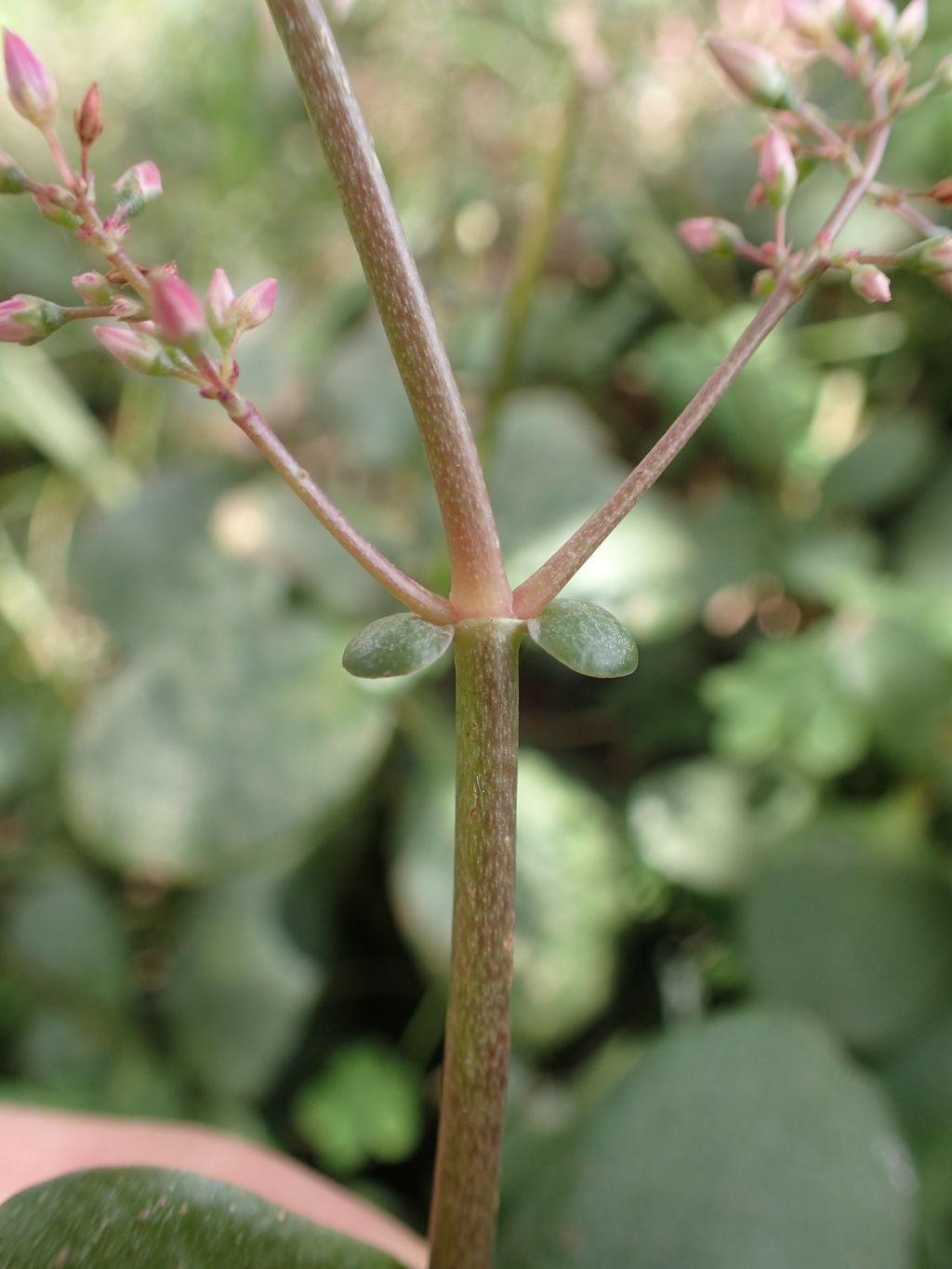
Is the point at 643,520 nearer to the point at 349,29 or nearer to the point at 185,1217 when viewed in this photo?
the point at 185,1217

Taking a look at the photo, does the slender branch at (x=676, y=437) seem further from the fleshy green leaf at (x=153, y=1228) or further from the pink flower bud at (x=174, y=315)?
the fleshy green leaf at (x=153, y=1228)

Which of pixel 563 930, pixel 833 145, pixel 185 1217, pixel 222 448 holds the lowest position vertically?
pixel 563 930

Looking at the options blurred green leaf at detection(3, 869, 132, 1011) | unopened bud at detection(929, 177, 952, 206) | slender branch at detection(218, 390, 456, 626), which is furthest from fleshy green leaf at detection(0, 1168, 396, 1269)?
blurred green leaf at detection(3, 869, 132, 1011)

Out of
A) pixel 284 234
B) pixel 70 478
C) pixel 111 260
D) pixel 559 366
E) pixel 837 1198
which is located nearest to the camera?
pixel 111 260

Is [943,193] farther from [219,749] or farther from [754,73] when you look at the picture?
[219,749]

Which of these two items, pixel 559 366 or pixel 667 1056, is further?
pixel 559 366

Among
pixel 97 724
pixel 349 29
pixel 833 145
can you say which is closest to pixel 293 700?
pixel 97 724


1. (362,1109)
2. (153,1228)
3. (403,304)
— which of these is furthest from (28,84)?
(362,1109)
